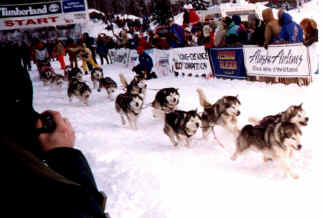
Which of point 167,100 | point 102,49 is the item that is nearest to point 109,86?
point 167,100

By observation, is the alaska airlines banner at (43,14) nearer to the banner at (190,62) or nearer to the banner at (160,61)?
the banner at (160,61)

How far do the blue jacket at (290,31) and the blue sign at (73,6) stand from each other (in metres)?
17.5

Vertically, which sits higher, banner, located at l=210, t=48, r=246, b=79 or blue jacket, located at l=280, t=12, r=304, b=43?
blue jacket, located at l=280, t=12, r=304, b=43

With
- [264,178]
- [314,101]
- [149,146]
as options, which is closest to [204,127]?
[149,146]

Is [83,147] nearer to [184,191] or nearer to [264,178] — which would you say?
[184,191]

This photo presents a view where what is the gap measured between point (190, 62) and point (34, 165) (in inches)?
350

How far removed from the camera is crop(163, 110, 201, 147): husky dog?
438cm

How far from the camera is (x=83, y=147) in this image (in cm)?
518

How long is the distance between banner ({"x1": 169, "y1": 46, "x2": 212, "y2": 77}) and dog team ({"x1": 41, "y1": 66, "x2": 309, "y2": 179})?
2.07 meters

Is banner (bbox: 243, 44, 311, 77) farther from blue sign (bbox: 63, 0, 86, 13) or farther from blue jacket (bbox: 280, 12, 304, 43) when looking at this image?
blue sign (bbox: 63, 0, 86, 13)

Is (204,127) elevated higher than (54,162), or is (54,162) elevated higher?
(54,162)

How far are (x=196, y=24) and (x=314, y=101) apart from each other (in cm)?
879

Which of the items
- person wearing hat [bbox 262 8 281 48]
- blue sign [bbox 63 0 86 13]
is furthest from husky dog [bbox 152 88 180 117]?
blue sign [bbox 63 0 86 13]

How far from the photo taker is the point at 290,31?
6121 mm
